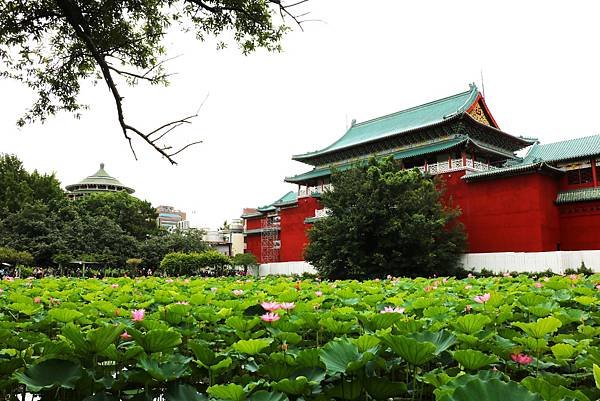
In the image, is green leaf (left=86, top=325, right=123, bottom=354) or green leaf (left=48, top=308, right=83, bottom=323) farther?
green leaf (left=48, top=308, right=83, bottom=323)

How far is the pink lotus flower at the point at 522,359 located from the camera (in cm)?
198

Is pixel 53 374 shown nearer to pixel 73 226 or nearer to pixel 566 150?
pixel 566 150

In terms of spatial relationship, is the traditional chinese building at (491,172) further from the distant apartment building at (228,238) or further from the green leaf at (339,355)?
the distant apartment building at (228,238)

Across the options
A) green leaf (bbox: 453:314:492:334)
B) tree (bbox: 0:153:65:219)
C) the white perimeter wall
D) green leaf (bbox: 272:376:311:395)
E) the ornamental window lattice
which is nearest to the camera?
green leaf (bbox: 272:376:311:395)

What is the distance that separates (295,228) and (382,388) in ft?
86.0

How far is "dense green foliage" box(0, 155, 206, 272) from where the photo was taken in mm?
29541

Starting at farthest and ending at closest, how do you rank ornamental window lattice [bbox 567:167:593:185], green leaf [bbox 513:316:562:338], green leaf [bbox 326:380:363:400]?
ornamental window lattice [bbox 567:167:593:185]
green leaf [bbox 513:316:562:338]
green leaf [bbox 326:380:363:400]

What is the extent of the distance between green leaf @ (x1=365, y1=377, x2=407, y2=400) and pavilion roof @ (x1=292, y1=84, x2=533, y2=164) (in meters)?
20.7

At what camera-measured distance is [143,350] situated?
1.87 metres

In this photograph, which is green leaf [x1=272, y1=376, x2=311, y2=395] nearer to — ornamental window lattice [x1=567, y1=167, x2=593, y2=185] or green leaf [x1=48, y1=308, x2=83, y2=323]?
green leaf [x1=48, y1=308, x2=83, y2=323]

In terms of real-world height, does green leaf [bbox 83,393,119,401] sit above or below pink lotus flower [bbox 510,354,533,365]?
below

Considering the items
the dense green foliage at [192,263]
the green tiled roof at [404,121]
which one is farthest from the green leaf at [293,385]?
the dense green foliage at [192,263]

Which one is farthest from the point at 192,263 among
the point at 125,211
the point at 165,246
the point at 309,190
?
the point at 125,211

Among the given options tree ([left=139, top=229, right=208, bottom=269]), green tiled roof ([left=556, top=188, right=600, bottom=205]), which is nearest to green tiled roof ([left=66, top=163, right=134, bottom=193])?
tree ([left=139, top=229, right=208, bottom=269])
